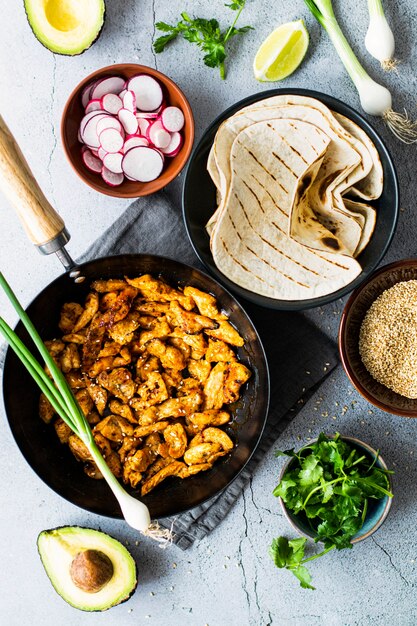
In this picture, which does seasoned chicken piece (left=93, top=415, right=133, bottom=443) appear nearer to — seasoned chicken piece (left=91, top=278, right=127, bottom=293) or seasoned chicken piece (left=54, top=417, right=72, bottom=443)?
seasoned chicken piece (left=54, top=417, right=72, bottom=443)

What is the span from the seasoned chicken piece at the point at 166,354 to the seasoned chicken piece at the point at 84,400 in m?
0.27

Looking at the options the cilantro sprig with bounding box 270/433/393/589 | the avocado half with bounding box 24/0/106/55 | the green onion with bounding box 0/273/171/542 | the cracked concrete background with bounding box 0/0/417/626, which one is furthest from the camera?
the cracked concrete background with bounding box 0/0/417/626

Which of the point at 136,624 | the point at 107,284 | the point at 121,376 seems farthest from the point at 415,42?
the point at 136,624

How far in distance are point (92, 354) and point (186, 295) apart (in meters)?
0.39

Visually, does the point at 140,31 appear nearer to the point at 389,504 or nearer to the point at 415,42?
the point at 415,42

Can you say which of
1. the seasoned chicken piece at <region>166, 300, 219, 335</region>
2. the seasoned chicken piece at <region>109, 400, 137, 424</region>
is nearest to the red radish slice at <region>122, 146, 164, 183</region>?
the seasoned chicken piece at <region>166, 300, 219, 335</region>

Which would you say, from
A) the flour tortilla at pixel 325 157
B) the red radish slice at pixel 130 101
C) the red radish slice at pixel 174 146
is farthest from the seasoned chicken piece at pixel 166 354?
the red radish slice at pixel 130 101

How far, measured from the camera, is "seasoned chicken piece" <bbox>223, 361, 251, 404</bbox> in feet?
7.52

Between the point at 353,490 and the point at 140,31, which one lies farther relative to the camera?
the point at 140,31

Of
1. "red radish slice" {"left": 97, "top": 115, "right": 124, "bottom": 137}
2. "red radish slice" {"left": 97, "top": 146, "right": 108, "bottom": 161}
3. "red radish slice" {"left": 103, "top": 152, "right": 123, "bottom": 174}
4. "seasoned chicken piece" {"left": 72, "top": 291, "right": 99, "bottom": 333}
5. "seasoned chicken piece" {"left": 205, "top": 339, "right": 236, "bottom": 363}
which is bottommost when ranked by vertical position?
"seasoned chicken piece" {"left": 205, "top": 339, "right": 236, "bottom": 363}

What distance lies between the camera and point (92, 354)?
7.58 feet

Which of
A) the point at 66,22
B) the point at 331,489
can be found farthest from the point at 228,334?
the point at 66,22

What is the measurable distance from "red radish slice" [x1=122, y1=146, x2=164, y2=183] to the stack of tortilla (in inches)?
8.7

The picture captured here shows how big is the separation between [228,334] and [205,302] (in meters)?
0.14
